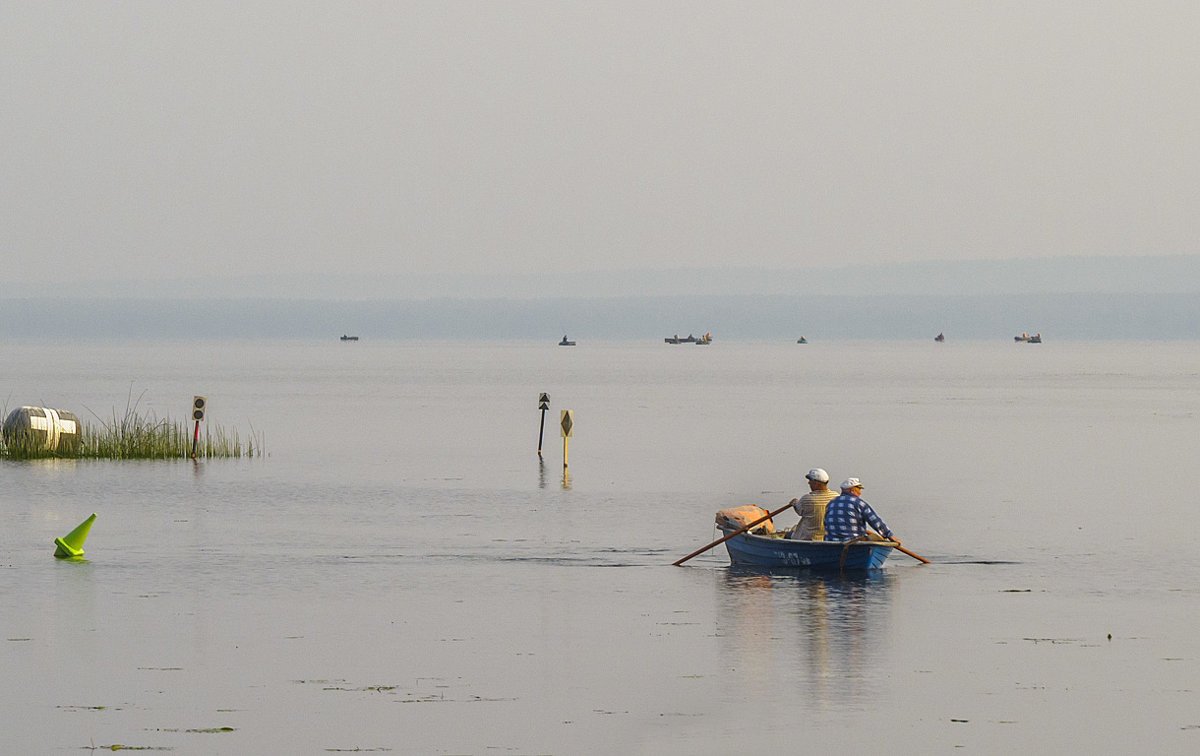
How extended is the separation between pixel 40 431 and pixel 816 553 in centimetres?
3353

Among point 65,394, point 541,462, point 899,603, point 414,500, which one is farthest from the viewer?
point 65,394

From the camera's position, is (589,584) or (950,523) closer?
(589,584)

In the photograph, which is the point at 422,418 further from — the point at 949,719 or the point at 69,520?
the point at 949,719

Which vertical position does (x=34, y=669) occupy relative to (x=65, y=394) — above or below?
below

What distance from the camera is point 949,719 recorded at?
17.3 m

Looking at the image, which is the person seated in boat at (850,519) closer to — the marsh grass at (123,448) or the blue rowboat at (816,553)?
the blue rowboat at (816,553)

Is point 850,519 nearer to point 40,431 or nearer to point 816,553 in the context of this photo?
point 816,553

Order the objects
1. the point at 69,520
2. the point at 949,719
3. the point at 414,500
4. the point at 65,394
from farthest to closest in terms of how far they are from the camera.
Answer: the point at 65,394 → the point at 414,500 → the point at 69,520 → the point at 949,719

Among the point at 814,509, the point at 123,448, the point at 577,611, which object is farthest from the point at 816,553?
the point at 123,448

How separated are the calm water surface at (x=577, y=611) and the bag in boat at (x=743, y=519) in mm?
1173

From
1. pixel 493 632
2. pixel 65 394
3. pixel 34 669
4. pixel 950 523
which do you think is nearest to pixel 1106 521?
pixel 950 523

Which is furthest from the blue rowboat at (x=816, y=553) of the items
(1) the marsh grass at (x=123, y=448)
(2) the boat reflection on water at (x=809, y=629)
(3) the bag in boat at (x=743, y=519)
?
(1) the marsh grass at (x=123, y=448)

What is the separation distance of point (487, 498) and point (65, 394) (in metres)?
75.4

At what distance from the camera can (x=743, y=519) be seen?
2981 centimetres
